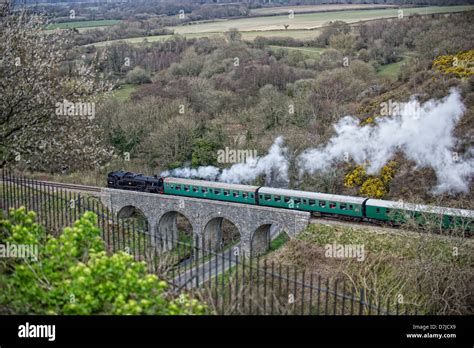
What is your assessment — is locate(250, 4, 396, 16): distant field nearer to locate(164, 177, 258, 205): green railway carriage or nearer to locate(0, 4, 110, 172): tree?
locate(164, 177, 258, 205): green railway carriage

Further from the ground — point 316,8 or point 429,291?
point 316,8

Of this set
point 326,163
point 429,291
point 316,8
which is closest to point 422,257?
point 429,291

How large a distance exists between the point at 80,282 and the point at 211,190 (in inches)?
844

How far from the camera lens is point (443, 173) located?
29516mm

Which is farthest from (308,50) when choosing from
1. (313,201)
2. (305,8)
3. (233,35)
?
(313,201)

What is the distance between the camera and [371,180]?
30953 millimetres

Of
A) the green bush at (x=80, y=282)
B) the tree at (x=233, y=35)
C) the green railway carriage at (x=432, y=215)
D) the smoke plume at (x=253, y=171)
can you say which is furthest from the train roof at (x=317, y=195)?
the tree at (x=233, y=35)

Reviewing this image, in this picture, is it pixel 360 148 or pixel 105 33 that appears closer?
pixel 360 148

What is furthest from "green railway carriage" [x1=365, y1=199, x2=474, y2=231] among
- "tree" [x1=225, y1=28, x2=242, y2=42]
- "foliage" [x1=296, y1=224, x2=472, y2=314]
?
"tree" [x1=225, y1=28, x2=242, y2=42]

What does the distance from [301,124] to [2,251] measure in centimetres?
3213

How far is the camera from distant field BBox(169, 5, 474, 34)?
70312 mm

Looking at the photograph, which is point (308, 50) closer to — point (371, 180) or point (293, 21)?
point (293, 21)

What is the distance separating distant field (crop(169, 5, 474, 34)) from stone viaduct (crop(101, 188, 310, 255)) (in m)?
44.3
